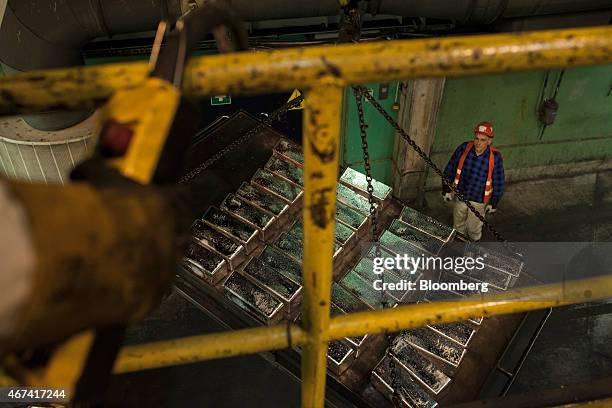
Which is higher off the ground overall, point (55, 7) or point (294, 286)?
point (55, 7)

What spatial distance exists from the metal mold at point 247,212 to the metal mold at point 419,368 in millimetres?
1187

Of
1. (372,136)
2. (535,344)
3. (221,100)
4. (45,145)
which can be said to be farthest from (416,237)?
(45,145)

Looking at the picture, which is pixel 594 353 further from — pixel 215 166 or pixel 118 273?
pixel 118 273

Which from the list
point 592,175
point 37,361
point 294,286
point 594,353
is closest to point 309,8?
point 294,286

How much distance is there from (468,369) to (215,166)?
2339 millimetres

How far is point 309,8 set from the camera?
4027 millimetres

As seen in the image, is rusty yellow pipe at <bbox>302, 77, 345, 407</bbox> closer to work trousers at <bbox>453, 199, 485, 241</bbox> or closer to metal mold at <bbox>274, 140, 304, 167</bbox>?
metal mold at <bbox>274, 140, 304, 167</bbox>

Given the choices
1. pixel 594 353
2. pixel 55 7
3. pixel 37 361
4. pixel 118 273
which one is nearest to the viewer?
pixel 118 273

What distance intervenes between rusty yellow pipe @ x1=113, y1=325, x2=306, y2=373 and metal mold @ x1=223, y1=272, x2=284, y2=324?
4.57ft

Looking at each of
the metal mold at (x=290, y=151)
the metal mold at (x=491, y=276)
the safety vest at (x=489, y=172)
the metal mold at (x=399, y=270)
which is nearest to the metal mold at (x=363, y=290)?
the metal mold at (x=399, y=270)

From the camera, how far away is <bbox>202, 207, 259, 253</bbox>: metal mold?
3.44m

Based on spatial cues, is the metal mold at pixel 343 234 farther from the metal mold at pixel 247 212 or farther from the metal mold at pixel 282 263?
the metal mold at pixel 247 212

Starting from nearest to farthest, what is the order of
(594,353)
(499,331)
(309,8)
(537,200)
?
(499,331) → (309,8) → (594,353) → (537,200)

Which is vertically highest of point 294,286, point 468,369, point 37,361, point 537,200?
point 37,361
